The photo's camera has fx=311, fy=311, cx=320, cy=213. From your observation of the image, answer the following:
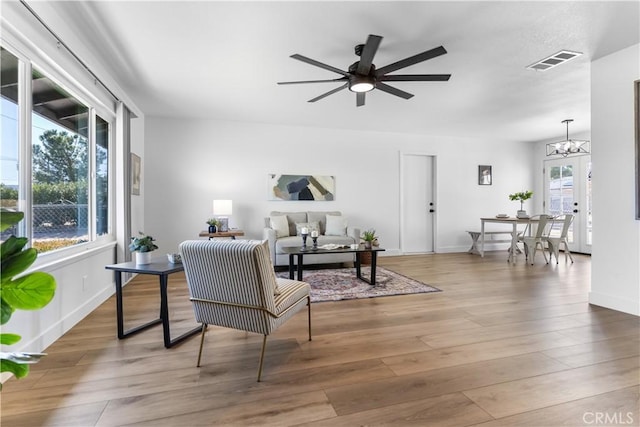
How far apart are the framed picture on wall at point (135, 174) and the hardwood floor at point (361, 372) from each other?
198 centimetres

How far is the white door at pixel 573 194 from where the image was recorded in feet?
20.5

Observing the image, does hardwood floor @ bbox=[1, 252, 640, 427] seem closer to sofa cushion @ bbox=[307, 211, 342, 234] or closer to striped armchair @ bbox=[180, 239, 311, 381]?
striped armchair @ bbox=[180, 239, 311, 381]

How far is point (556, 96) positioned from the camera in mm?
4188

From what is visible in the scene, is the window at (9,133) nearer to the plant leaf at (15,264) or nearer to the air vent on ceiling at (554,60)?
the plant leaf at (15,264)

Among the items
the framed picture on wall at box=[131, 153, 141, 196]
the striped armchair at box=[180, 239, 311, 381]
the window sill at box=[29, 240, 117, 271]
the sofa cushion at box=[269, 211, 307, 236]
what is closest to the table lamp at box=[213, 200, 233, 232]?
the sofa cushion at box=[269, 211, 307, 236]

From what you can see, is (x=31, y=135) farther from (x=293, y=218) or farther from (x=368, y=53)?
(x=293, y=218)

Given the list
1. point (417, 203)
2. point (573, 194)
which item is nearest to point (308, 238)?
point (417, 203)

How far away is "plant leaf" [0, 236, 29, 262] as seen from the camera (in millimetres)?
881

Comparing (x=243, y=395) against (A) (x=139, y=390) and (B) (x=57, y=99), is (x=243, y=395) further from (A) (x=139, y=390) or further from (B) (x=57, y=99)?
(B) (x=57, y=99)

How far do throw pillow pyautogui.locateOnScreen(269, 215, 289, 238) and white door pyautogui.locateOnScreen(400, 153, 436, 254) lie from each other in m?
2.49

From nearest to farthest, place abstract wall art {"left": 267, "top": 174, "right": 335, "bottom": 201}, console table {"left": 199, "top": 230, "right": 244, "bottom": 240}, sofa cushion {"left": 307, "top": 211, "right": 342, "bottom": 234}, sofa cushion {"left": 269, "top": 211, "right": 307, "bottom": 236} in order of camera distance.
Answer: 1. console table {"left": 199, "top": 230, "right": 244, "bottom": 240}
2. sofa cushion {"left": 269, "top": 211, "right": 307, "bottom": 236}
3. sofa cushion {"left": 307, "top": 211, "right": 342, "bottom": 234}
4. abstract wall art {"left": 267, "top": 174, "right": 335, "bottom": 201}

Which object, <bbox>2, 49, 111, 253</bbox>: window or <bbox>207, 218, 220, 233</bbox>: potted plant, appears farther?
<bbox>207, 218, 220, 233</bbox>: potted plant

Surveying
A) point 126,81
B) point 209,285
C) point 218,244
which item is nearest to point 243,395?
point 209,285

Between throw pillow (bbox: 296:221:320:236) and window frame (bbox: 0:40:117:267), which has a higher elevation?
window frame (bbox: 0:40:117:267)
